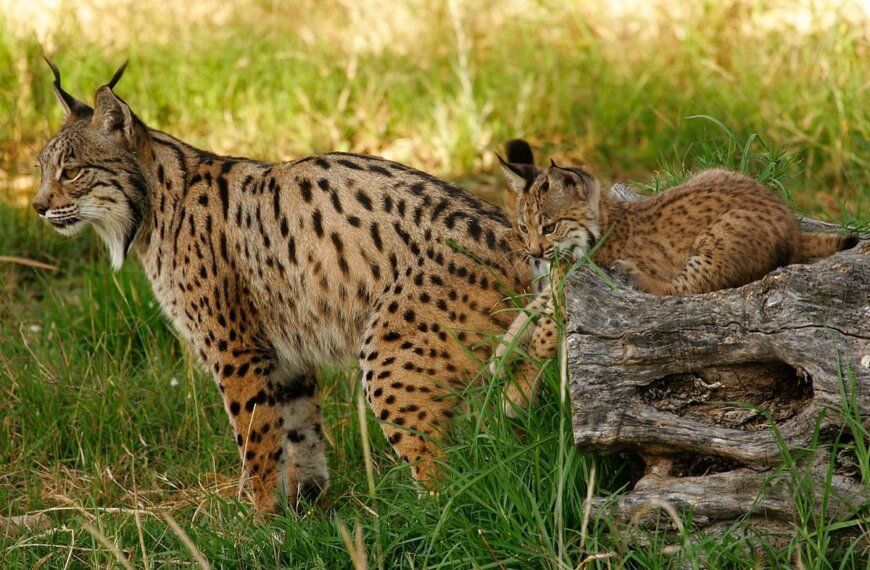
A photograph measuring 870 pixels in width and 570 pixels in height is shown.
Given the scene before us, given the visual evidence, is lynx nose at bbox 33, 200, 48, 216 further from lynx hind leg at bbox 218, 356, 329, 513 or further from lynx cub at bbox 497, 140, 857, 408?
lynx cub at bbox 497, 140, 857, 408

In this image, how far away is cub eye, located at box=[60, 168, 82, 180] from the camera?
5805mm

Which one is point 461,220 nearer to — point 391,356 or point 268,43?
point 391,356

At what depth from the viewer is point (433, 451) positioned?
4.89 metres

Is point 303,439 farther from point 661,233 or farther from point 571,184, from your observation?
point 661,233

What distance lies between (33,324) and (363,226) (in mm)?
2821

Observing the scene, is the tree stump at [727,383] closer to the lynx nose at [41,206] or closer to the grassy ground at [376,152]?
the grassy ground at [376,152]

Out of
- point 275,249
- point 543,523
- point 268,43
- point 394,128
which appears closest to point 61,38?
point 268,43

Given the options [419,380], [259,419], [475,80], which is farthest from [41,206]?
[475,80]

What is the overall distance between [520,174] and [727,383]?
51.3 inches

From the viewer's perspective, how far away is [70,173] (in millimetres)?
5812

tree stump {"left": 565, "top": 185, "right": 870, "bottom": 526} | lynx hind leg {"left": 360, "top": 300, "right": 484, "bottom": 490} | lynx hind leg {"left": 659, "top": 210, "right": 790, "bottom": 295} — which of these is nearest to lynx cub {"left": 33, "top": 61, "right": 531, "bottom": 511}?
lynx hind leg {"left": 360, "top": 300, "right": 484, "bottom": 490}

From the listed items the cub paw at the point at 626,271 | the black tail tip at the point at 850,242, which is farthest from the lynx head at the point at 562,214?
the black tail tip at the point at 850,242

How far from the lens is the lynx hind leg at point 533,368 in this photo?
433 cm

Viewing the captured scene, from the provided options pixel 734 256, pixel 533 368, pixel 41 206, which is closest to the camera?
pixel 734 256
